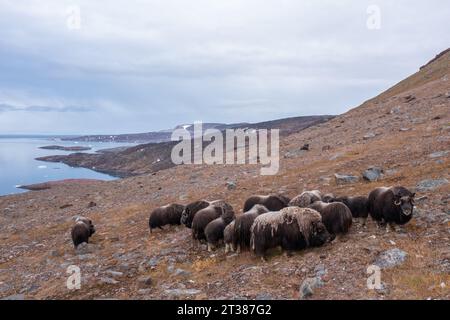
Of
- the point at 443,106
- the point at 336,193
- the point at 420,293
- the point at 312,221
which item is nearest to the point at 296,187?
the point at 336,193

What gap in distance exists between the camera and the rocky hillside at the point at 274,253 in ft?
35.0

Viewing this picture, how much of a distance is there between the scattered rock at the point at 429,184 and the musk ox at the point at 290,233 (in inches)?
261

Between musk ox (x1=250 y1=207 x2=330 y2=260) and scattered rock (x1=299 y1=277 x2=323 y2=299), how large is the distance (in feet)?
7.76

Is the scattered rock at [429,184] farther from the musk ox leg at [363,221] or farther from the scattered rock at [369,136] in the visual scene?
the scattered rock at [369,136]

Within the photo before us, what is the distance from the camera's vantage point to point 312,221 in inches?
508

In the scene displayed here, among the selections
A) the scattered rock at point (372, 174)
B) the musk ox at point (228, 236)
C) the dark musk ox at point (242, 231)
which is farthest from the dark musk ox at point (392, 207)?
the scattered rock at point (372, 174)

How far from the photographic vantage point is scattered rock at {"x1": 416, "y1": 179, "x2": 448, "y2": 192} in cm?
1700

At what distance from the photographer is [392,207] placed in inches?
541

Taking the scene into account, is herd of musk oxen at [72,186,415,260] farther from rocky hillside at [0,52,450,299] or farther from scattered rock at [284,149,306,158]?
scattered rock at [284,149,306,158]

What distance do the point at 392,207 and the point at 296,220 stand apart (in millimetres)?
3513

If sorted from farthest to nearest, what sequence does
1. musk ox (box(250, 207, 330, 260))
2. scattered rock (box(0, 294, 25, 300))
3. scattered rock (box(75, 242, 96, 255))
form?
1. scattered rock (box(75, 242, 96, 255))
2. scattered rock (box(0, 294, 25, 300))
3. musk ox (box(250, 207, 330, 260))

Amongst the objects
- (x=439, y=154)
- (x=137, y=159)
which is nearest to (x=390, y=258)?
(x=439, y=154)

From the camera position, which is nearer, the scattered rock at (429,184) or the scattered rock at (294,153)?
the scattered rock at (429,184)

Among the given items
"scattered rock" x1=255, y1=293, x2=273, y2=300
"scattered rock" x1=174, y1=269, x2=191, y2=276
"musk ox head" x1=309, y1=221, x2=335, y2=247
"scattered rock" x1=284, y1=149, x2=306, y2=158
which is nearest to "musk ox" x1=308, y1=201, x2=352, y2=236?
"musk ox head" x1=309, y1=221, x2=335, y2=247
